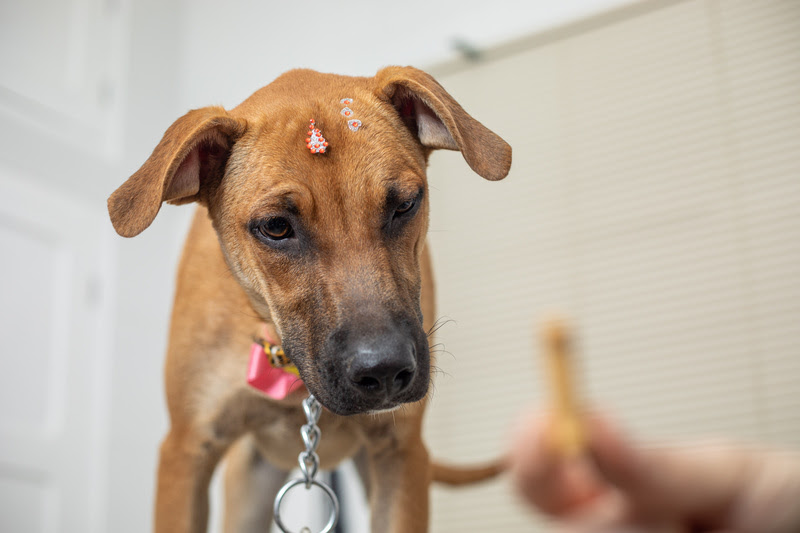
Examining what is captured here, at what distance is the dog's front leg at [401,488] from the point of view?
1864 mm

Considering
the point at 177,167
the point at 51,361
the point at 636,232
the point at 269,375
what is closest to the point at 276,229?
the point at 177,167

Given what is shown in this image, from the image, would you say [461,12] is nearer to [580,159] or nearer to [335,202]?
[580,159]

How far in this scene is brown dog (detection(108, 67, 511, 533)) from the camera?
1467mm

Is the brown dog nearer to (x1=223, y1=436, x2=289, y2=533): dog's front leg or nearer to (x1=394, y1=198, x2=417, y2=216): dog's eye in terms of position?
(x1=394, y1=198, x2=417, y2=216): dog's eye

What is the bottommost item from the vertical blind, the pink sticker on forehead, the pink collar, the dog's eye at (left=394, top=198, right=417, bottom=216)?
the pink collar

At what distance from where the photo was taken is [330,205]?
60.0 inches

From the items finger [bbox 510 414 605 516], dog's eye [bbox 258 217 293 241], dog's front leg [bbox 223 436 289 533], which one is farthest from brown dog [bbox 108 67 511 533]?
finger [bbox 510 414 605 516]

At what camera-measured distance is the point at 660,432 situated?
13.0 feet

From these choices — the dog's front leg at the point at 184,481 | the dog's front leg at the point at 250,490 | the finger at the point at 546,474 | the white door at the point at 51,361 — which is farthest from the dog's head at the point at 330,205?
the white door at the point at 51,361

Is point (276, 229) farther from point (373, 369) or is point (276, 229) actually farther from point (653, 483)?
point (653, 483)

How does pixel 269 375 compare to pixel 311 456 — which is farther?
pixel 269 375

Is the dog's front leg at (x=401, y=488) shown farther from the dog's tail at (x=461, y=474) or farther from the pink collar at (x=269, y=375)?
the dog's tail at (x=461, y=474)

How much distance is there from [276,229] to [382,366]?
397mm

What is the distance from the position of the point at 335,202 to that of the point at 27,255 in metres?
3.42
